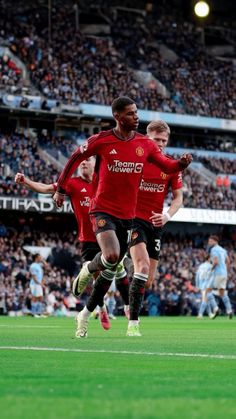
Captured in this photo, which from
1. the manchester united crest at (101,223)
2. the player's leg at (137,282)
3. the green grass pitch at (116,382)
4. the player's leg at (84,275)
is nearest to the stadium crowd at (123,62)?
the player's leg at (84,275)

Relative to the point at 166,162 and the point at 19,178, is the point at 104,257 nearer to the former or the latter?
the point at 166,162

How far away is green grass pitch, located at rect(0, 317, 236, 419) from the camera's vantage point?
5.34 m

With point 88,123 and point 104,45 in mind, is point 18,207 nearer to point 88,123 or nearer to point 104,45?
point 88,123

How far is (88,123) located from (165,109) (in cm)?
450

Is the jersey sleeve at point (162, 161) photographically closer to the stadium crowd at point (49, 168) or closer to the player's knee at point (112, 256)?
the player's knee at point (112, 256)

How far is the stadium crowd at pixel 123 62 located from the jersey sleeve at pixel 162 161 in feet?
124

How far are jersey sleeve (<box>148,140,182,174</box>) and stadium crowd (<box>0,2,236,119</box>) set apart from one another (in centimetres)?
3770

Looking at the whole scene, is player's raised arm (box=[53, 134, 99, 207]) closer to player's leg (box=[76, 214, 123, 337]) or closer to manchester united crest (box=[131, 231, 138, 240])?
player's leg (box=[76, 214, 123, 337])

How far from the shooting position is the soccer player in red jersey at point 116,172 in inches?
477

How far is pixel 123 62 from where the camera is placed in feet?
186

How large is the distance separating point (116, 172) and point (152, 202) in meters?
2.14

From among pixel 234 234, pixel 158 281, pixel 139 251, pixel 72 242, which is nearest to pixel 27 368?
pixel 139 251

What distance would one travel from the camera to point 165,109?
54.9m

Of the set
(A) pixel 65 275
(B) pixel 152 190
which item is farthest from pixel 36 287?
(B) pixel 152 190
